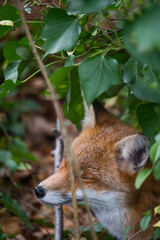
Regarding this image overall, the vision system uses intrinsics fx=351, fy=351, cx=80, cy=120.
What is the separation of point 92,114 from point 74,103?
27 centimetres

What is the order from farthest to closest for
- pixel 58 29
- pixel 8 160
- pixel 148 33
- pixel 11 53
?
1. pixel 8 160
2. pixel 11 53
3. pixel 58 29
4. pixel 148 33

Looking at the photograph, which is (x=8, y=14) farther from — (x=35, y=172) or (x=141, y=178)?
(x=35, y=172)

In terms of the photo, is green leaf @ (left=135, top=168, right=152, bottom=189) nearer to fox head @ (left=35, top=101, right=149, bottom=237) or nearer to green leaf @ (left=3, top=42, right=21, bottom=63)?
fox head @ (left=35, top=101, right=149, bottom=237)

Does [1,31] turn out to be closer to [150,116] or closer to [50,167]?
[150,116]

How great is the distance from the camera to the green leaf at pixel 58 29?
2.84m

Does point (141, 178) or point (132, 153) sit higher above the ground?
point (141, 178)

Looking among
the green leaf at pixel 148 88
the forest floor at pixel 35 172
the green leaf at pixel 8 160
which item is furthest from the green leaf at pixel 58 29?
the green leaf at pixel 8 160

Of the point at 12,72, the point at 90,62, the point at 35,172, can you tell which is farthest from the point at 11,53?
the point at 35,172

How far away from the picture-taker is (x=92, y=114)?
3779 millimetres

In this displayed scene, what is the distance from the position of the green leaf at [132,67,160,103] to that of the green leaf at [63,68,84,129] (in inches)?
29.8

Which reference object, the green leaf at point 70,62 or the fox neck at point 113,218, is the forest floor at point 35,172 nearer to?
the fox neck at point 113,218

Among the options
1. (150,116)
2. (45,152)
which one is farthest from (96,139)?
(45,152)

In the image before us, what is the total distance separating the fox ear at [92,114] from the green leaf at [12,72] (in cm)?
87

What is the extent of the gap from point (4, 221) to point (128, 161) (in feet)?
8.78
